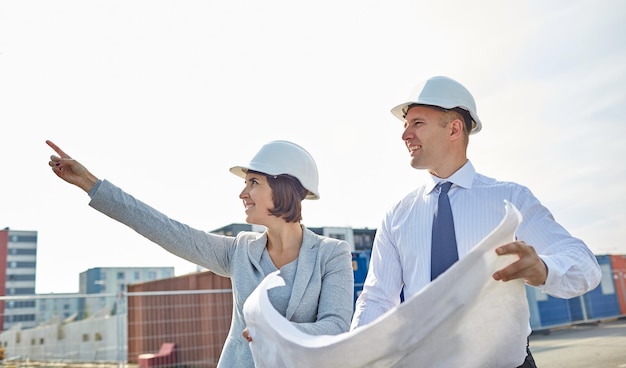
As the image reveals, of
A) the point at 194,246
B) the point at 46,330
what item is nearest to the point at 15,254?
the point at 46,330

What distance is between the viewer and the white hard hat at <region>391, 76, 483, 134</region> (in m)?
2.39

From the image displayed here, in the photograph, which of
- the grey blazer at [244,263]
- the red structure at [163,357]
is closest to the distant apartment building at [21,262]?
the red structure at [163,357]

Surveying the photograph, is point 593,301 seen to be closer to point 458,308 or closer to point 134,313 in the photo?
point 134,313

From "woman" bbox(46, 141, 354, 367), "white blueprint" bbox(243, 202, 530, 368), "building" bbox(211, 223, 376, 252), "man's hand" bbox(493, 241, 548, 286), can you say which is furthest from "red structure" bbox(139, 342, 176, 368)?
"building" bbox(211, 223, 376, 252)

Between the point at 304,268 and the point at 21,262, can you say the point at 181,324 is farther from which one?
the point at 21,262

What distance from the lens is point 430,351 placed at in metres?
1.61

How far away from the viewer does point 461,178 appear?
7.91ft

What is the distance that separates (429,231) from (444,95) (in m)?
0.57

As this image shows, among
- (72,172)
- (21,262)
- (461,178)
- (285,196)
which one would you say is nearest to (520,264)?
(461,178)

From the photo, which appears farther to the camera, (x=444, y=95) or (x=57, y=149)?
(x=57, y=149)

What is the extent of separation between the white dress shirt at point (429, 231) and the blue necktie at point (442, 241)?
0.02m

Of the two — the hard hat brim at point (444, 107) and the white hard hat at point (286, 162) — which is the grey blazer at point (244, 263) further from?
the hard hat brim at point (444, 107)

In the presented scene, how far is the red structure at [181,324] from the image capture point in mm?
10477

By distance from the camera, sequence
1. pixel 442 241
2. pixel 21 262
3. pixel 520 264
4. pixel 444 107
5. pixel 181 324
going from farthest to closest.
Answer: pixel 21 262 → pixel 181 324 → pixel 444 107 → pixel 442 241 → pixel 520 264
